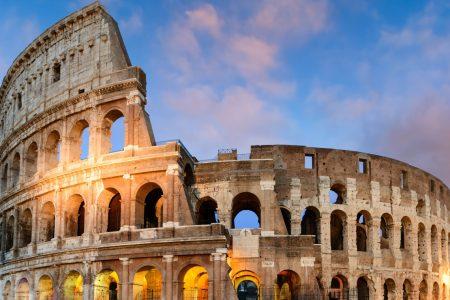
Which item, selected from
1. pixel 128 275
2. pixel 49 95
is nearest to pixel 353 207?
pixel 128 275

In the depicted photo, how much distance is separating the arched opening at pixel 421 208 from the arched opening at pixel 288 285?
10621mm

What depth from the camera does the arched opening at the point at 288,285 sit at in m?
29.7

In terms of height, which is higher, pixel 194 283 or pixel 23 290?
pixel 194 283

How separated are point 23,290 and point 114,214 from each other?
21.3 ft

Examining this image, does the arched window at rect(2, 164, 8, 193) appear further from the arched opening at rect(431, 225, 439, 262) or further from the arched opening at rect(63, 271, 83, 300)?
the arched opening at rect(431, 225, 439, 262)

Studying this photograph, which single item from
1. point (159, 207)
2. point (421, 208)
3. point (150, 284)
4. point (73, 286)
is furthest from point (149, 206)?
point (421, 208)

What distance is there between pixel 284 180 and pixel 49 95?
13945mm

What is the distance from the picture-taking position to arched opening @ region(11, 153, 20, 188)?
36.8 meters

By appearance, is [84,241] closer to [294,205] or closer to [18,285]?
[18,285]

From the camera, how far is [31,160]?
3556 cm

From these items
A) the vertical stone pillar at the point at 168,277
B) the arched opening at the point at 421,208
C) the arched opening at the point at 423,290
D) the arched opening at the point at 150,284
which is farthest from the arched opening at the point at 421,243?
the vertical stone pillar at the point at 168,277

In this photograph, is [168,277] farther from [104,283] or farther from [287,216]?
[287,216]

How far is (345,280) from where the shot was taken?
33.0 metres

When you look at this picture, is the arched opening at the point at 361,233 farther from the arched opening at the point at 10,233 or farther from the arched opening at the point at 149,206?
the arched opening at the point at 10,233
